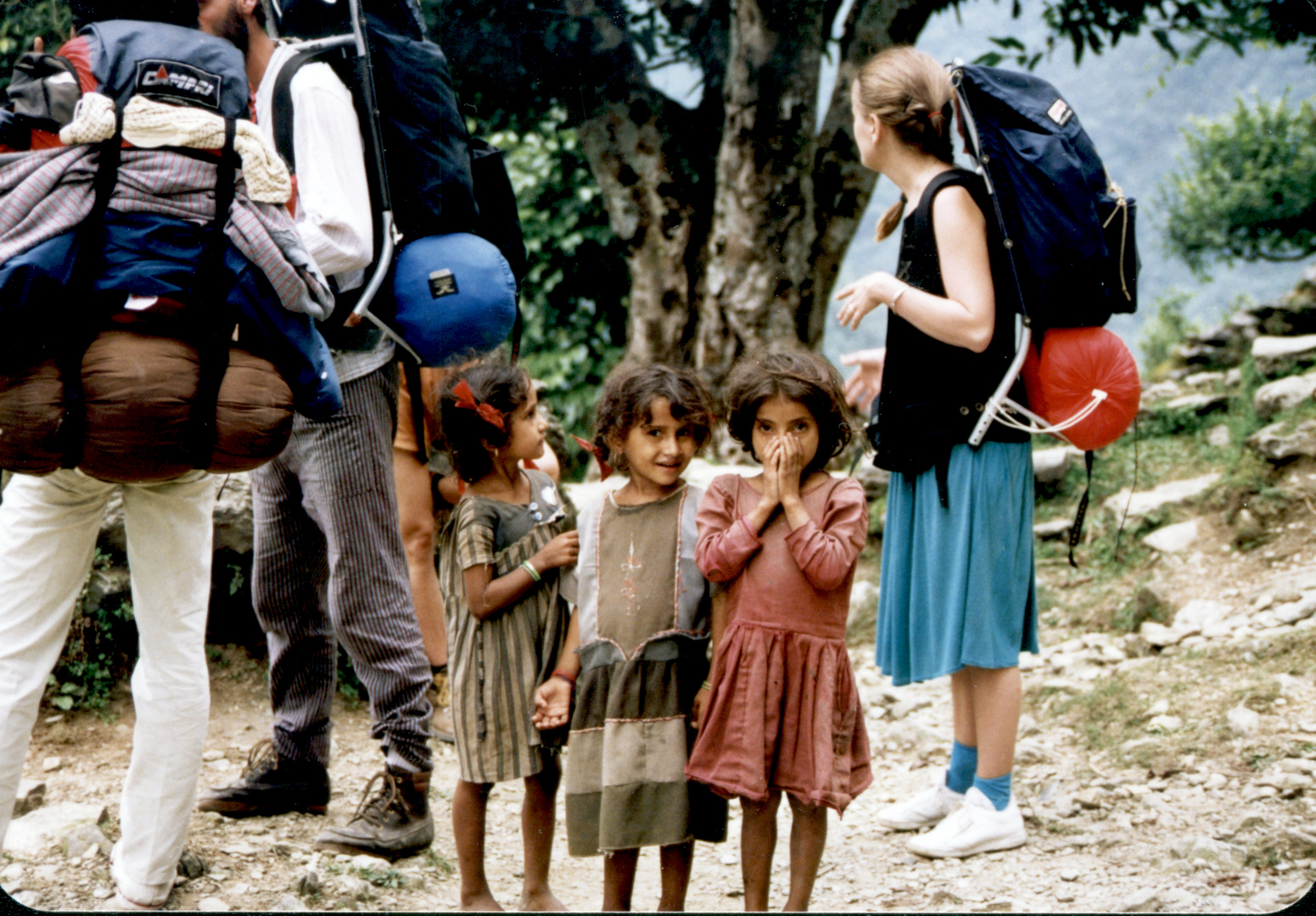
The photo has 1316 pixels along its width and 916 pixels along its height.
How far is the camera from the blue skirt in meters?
2.85

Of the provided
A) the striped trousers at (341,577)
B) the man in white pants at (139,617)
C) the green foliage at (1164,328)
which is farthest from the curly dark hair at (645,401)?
the green foliage at (1164,328)

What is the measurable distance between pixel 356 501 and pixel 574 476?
4.57m

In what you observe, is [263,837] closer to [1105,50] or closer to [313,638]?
[313,638]

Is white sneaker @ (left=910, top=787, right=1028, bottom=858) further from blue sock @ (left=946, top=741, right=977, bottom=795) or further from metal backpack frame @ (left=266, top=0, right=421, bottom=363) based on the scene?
metal backpack frame @ (left=266, top=0, right=421, bottom=363)

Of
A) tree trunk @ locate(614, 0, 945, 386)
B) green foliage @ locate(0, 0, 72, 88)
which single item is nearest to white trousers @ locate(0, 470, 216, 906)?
tree trunk @ locate(614, 0, 945, 386)

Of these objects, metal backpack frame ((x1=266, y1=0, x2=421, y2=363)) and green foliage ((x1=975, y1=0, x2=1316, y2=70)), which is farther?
green foliage ((x1=975, y1=0, x2=1316, y2=70))

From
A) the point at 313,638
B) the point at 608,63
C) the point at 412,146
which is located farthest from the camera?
the point at 608,63

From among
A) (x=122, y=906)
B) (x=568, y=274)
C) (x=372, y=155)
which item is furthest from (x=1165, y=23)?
(x=122, y=906)

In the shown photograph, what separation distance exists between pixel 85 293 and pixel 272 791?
1492 mm

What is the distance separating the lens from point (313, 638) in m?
3.02

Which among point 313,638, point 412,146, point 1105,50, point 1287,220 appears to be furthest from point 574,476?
point 1287,220

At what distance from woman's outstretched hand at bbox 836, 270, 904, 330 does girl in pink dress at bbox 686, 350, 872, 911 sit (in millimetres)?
295

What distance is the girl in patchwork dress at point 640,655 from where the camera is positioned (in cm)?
233

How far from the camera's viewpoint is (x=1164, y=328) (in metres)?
11.5
